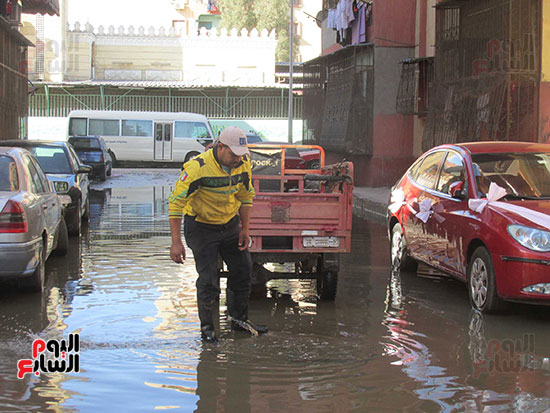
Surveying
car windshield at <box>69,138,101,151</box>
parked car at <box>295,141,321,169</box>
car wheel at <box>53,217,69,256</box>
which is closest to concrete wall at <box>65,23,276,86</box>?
car windshield at <box>69,138,101,151</box>

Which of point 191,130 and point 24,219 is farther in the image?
point 191,130

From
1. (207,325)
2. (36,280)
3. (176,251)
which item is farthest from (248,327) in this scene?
(36,280)

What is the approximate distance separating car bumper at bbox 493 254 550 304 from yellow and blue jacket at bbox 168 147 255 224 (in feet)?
7.79

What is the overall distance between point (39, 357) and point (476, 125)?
13843 millimetres

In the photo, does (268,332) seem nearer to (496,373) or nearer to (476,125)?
(496,373)

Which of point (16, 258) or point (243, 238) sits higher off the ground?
point (243, 238)

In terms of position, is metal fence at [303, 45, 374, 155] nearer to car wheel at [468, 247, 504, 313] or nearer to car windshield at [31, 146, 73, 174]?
car windshield at [31, 146, 73, 174]

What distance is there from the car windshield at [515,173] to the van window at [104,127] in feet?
113

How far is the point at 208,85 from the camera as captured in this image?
50094 millimetres

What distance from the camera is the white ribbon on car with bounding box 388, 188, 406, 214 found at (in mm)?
10812

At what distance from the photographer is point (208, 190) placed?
685cm

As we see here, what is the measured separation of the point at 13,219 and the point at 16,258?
1.18 ft

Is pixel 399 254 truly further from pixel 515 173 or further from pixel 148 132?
pixel 148 132

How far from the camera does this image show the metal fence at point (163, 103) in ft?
167
